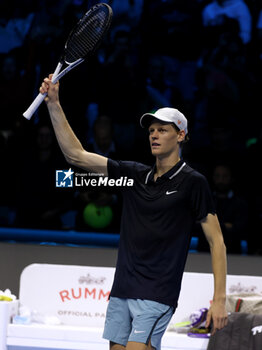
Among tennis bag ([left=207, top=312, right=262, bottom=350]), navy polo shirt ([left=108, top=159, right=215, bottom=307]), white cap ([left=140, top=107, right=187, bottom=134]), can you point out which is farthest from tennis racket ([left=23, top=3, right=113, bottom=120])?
tennis bag ([left=207, top=312, right=262, bottom=350])

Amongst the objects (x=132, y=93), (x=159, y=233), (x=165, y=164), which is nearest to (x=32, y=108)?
(x=165, y=164)

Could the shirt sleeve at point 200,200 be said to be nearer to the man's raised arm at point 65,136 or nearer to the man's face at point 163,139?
the man's face at point 163,139

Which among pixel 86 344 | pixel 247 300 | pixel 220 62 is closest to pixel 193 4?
pixel 220 62

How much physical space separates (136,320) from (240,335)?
1569 mm

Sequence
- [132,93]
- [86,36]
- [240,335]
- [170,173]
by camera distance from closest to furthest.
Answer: [170,173], [86,36], [240,335], [132,93]

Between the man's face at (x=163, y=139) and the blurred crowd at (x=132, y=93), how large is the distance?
2.19m

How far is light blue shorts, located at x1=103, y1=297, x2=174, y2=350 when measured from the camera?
8.76 ft

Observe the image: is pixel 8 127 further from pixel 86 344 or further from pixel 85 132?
pixel 86 344

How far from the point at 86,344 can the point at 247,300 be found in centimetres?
107

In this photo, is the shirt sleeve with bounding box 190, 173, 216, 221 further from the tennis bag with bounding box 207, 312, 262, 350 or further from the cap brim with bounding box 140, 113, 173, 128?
the tennis bag with bounding box 207, 312, 262, 350

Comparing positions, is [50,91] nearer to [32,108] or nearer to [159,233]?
[32,108]

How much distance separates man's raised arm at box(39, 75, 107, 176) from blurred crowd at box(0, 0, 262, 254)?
2.18 m

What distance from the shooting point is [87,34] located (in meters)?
3.24

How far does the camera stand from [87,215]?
516 cm
